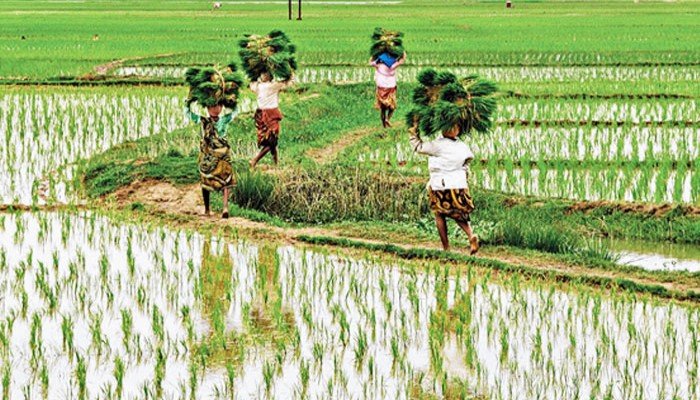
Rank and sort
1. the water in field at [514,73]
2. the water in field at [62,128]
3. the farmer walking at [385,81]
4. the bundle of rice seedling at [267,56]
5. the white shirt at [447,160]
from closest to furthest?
1. the white shirt at [447,160]
2. the water in field at [62,128]
3. the bundle of rice seedling at [267,56]
4. the farmer walking at [385,81]
5. the water in field at [514,73]

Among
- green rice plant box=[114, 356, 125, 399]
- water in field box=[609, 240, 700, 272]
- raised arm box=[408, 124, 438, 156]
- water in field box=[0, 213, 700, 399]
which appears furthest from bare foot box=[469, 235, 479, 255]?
green rice plant box=[114, 356, 125, 399]

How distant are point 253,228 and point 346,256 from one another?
92 cm

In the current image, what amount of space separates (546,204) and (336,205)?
1.42 meters

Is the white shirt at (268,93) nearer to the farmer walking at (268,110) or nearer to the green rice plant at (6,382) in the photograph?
the farmer walking at (268,110)

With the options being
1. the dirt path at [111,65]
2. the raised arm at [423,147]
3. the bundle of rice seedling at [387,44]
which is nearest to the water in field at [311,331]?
the raised arm at [423,147]

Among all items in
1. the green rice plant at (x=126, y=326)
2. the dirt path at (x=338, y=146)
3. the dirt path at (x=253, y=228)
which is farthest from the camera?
the dirt path at (x=338, y=146)

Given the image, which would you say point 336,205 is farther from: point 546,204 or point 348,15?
point 348,15

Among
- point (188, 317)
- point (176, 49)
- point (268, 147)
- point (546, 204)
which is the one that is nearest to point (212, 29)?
point (176, 49)

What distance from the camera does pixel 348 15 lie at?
37.3 m

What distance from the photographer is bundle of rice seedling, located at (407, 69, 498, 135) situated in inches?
269

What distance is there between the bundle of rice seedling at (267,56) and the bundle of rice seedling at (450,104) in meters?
2.62

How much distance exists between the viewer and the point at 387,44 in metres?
12.2

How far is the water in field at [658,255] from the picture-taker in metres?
6.92

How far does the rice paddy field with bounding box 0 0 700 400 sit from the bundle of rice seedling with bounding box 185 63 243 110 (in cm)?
75
